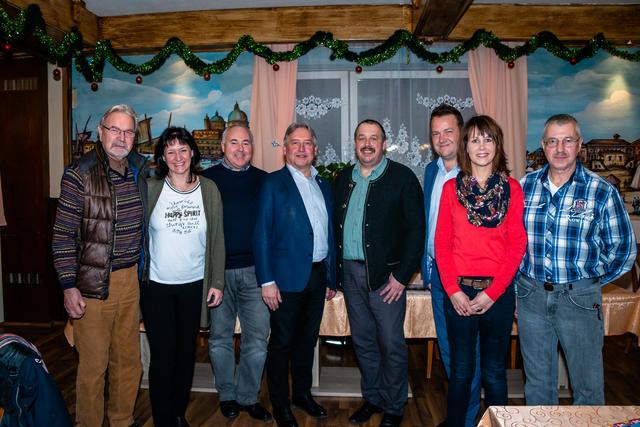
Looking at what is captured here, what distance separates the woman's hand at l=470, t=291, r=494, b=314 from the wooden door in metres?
4.39

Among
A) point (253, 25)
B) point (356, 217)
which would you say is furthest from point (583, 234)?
point (253, 25)

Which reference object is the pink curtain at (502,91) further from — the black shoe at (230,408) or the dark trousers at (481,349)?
the black shoe at (230,408)

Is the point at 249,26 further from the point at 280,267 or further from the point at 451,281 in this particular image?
the point at 451,281

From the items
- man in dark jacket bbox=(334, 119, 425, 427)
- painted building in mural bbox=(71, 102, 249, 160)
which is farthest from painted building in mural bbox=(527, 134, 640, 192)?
painted building in mural bbox=(71, 102, 249, 160)

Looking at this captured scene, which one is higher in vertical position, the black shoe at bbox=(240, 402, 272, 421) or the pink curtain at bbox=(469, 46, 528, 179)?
the pink curtain at bbox=(469, 46, 528, 179)

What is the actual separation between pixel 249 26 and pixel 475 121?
10.4 ft

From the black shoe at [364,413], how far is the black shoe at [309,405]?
0.61 feet

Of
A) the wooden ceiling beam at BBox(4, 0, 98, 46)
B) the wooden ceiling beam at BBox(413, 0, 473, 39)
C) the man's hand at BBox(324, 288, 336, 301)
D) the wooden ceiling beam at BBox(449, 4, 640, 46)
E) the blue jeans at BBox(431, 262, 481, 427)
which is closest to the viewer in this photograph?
the blue jeans at BBox(431, 262, 481, 427)

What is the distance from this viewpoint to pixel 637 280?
3.75 meters

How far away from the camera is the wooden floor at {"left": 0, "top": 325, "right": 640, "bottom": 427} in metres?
2.76

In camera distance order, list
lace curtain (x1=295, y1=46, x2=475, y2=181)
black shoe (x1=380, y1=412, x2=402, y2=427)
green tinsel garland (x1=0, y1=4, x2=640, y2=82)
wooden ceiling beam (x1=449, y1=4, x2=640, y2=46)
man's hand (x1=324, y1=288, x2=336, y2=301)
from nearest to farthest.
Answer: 1. black shoe (x1=380, y1=412, x2=402, y2=427)
2. man's hand (x1=324, y1=288, x2=336, y2=301)
3. green tinsel garland (x1=0, y1=4, x2=640, y2=82)
4. wooden ceiling beam (x1=449, y1=4, x2=640, y2=46)
5. lace curtain (x1=295, y1=46, x2=475, y2=181)

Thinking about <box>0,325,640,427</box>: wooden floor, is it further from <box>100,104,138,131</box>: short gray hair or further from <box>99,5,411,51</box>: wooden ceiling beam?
<box>99,5,411,51</box>: wooden ceiling beam

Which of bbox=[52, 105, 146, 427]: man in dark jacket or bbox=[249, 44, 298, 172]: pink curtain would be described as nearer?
bbox=[52, 105, 146, 427]: man in dark jacket

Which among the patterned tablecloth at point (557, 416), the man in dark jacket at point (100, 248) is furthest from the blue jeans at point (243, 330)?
the patterned tablecloth at point (557, 416)
